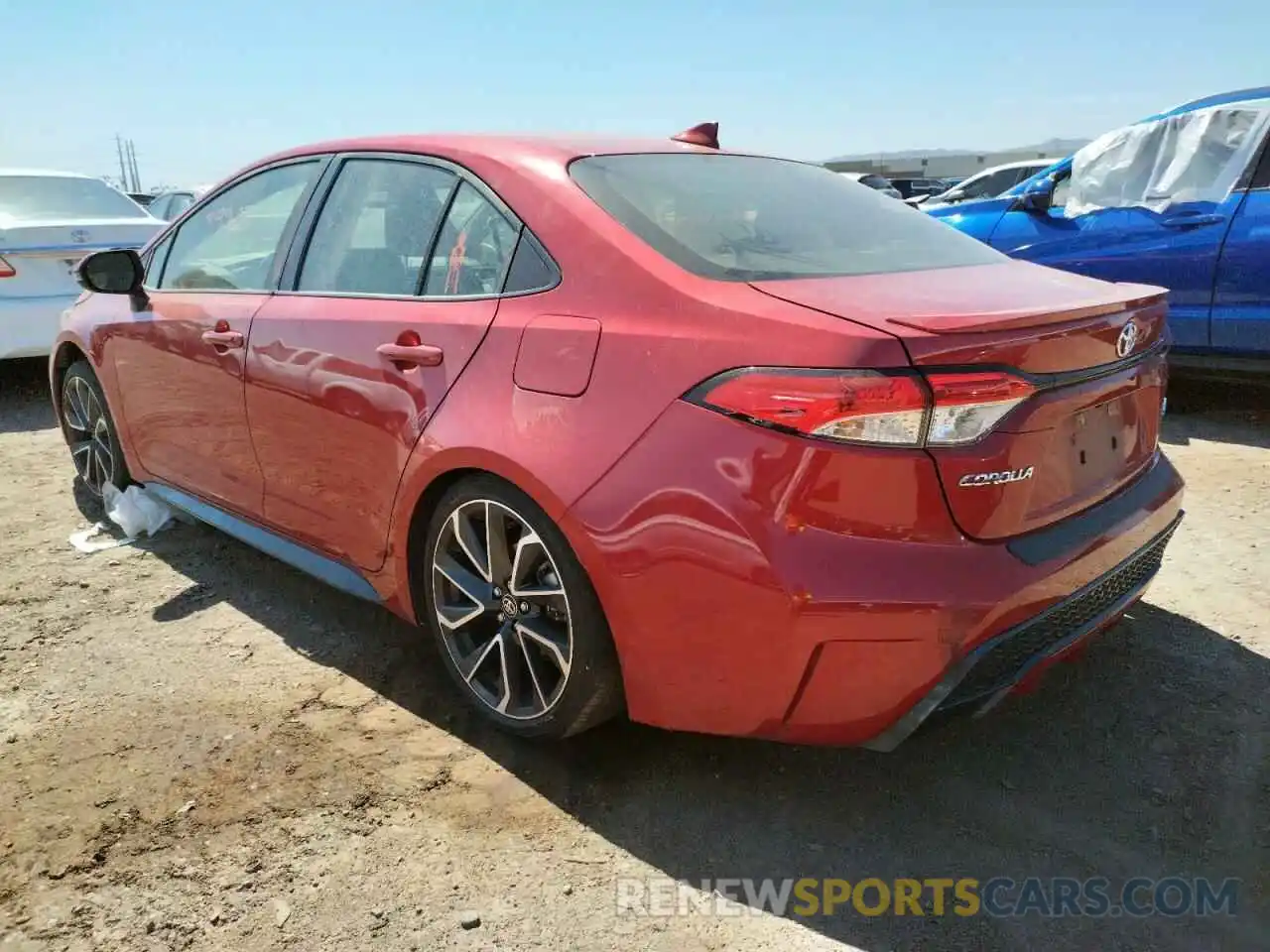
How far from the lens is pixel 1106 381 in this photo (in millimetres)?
2137

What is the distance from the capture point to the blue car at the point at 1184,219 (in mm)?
5027

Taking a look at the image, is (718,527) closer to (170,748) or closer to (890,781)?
(890,781)

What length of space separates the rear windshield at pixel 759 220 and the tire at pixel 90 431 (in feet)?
8.98

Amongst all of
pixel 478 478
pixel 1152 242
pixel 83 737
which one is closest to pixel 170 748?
pixel 83 737

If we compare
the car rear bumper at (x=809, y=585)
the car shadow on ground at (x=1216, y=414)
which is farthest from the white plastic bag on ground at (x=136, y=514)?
the car shadow on ground at (x=1216, y=414)

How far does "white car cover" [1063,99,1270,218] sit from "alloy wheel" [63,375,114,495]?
5.31 metres

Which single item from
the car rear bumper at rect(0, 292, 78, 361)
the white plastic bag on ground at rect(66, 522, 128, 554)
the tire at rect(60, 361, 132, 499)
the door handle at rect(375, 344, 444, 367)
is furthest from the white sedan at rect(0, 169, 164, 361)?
the door handle at rect(375, 344, 444, 367)

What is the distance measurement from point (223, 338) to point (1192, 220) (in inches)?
192

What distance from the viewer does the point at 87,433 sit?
4422mm

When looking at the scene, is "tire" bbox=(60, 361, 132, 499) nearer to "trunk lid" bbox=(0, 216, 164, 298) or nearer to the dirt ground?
the dirt ground

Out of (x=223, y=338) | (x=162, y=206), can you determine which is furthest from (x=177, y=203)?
(x=223, y=338)

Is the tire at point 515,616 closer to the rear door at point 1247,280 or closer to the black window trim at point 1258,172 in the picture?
the rear door at point 1247,280

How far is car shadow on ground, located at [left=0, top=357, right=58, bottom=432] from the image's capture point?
620cm

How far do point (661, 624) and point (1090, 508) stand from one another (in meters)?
0.99
